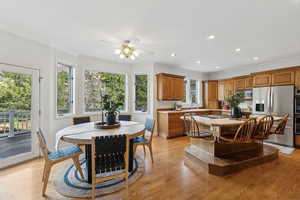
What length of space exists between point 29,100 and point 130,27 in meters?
2.71

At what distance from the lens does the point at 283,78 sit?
414 centimetres

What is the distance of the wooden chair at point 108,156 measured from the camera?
1816mm

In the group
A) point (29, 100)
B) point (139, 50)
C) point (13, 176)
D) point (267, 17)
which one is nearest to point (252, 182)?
point (267, 17)

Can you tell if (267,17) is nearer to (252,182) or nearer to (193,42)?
(193,42)

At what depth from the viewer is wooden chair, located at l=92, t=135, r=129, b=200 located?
71.5 inches

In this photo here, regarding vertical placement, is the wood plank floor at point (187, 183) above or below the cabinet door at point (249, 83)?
below

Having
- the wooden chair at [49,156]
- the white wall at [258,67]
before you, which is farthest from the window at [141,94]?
the white wall at [258,67]

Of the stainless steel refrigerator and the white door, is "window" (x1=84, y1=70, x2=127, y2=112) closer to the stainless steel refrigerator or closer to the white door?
the white door

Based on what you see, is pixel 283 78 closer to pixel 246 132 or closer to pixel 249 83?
pixel 249 83

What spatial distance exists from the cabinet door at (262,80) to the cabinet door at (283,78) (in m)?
0.12

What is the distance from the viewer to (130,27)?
2.71 metres

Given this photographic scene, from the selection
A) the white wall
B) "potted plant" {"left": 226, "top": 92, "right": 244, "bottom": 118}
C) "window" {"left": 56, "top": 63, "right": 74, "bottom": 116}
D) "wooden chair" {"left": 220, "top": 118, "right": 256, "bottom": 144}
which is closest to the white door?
"window" {"left": 56, "top": 63, "right": 74, "bottom": 116}

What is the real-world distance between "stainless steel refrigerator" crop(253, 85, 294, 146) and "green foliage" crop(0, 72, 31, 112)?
240 inches

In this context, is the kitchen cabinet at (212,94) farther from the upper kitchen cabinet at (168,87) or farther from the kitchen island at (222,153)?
the kitchen island at (222,153)
